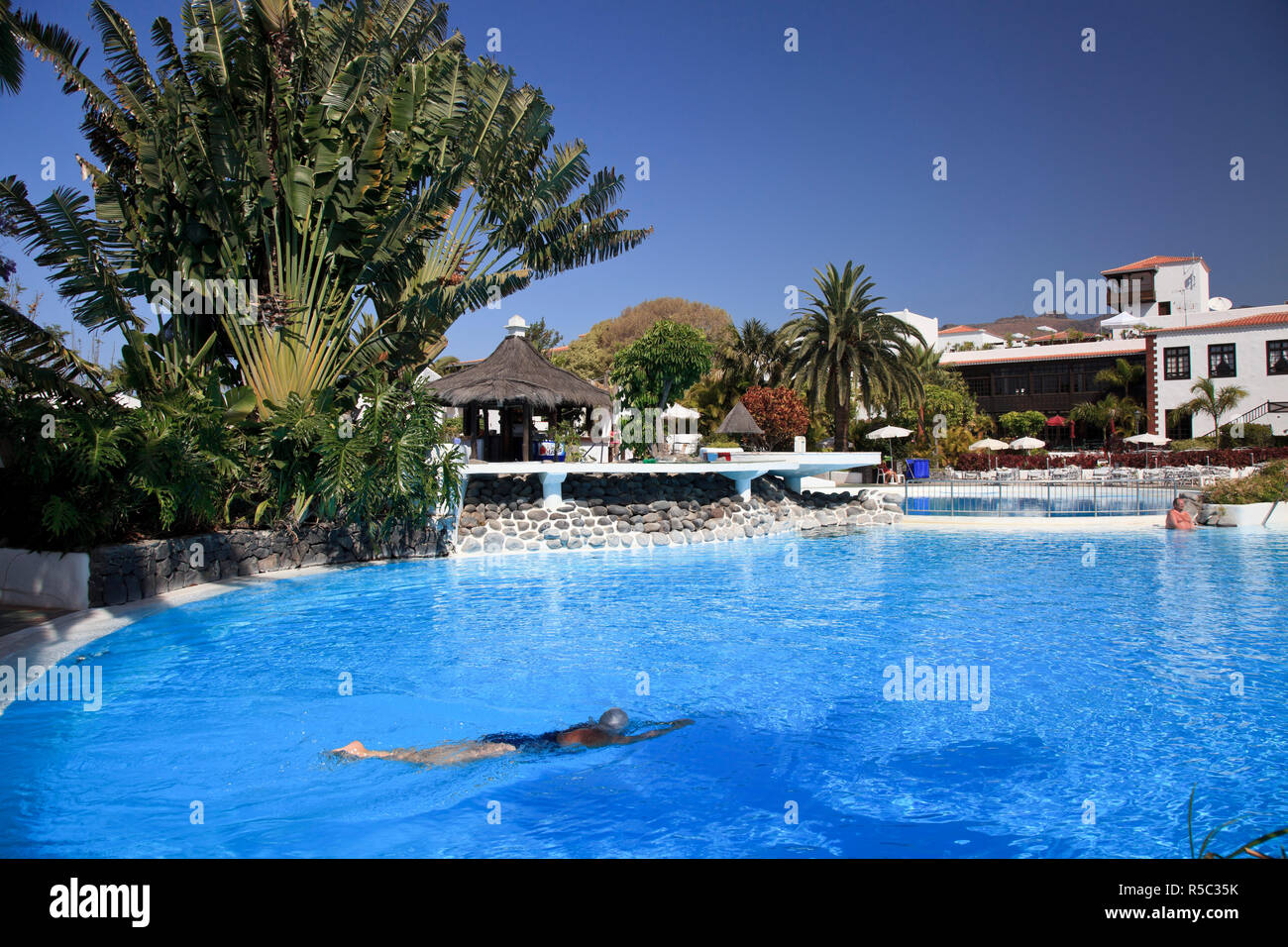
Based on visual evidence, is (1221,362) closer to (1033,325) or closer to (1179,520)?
(1179,520)

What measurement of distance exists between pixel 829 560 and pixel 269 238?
12.0 m

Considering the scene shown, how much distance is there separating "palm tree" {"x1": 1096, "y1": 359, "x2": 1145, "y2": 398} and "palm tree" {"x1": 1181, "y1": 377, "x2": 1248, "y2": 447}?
11.6 ft

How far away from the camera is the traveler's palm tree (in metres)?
12.9

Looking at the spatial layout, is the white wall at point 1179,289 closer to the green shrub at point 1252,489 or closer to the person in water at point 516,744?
the green shrub at point 1252,489

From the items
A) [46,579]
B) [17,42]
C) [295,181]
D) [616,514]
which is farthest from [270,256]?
[616,514]

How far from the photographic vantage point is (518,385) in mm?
19203

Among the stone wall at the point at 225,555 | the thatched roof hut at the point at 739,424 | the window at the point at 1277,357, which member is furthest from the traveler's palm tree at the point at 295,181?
the window at the point at 1277,357

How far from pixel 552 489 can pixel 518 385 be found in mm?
2563

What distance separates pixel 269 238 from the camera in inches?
571

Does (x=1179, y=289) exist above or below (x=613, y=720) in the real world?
above

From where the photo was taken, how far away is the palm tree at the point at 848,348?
28.1m
